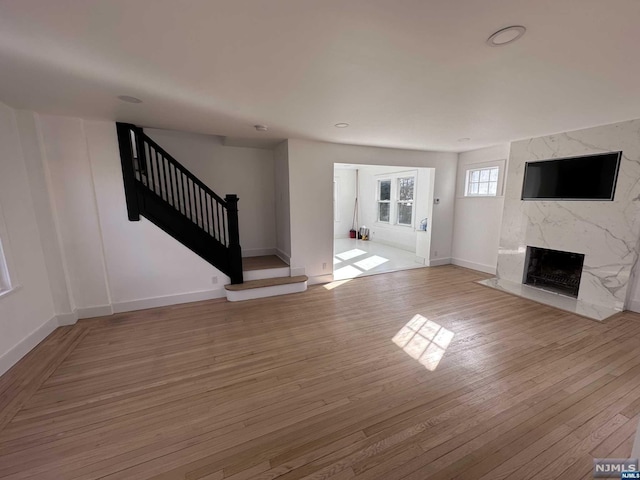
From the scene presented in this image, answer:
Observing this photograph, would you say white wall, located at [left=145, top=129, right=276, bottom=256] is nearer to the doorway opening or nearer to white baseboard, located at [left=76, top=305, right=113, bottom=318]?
the doorway opening

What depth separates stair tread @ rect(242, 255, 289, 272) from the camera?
4.56 meters

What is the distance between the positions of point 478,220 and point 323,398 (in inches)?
203

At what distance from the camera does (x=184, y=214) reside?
3877 mm

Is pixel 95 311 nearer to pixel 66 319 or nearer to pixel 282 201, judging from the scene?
pixel 66 319

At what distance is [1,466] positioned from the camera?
152 centimetres

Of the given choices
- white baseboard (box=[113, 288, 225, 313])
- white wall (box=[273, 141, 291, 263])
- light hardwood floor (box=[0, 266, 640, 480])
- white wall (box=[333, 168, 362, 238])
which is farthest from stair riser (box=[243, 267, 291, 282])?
white wall (box=[333, 168, 362, 238])

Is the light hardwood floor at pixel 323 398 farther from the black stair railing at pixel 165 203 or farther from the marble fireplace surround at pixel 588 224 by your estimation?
the black stair railing at pixel 165 203

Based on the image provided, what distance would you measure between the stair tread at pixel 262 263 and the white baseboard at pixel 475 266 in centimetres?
419

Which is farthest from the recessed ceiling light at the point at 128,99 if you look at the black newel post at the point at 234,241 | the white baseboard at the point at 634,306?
the white baseboard at the point at 634,306

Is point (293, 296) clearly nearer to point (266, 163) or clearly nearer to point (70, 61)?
point (266, 163)

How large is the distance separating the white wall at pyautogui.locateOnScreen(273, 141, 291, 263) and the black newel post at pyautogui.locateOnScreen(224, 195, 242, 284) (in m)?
0.91

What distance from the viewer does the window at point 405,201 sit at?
7328 mm

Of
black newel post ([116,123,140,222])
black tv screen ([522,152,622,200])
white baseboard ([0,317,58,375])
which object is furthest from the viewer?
black tv screen ([522,152,622,200])

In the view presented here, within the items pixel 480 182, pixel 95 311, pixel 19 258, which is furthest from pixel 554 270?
pixel 19 258
